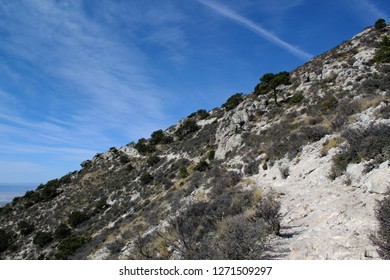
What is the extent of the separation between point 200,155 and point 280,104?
14328 mm

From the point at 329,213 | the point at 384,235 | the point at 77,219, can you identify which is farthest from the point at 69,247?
the point at 384,235

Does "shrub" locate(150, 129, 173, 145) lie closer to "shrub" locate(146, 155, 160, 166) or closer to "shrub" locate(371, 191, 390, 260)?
"shrub" locate(146, 155, 160, 166)

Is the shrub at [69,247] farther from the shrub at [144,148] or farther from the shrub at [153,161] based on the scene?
the shrub at [144,148]

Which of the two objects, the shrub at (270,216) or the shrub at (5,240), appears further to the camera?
the shrub at (5,240)

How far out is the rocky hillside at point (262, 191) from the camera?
679 centimetres

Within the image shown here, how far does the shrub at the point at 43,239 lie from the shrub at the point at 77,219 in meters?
3.23

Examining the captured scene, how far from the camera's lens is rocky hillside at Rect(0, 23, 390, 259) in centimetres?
679

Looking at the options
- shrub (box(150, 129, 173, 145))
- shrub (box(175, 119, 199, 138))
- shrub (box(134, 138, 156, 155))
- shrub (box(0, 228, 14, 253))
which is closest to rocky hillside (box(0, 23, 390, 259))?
shrub (box(0, 228, 14, 253))

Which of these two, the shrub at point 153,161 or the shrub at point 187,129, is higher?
the shrub at point 187,129

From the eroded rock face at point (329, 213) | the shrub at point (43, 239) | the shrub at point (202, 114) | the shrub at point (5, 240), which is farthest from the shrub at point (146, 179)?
the eroded rock face at point (329, 213)

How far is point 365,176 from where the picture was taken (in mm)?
8234
